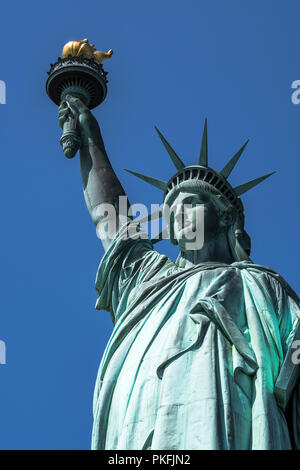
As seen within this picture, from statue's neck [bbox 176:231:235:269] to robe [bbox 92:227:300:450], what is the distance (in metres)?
0.19

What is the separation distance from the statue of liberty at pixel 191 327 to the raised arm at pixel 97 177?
0.05ft

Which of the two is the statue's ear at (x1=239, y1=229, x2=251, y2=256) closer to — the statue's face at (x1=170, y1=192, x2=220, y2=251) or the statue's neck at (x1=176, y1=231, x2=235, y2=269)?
the statue's neck at (x1=176, y1=231, x2=235, y2=269)

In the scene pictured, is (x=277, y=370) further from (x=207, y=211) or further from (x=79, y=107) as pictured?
(x=79, y=107)

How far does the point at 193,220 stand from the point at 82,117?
7.54 feet

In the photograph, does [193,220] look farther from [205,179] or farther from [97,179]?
[97,179]

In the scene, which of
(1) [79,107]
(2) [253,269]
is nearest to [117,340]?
(2) [253,269]

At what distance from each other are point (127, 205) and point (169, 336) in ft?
8.87

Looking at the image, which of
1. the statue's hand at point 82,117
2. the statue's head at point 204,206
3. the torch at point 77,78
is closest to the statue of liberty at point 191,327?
the statue's head at point 204,206

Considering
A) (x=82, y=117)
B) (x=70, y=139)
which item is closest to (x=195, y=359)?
(x=70, y=139)

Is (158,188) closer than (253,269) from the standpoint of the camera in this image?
No

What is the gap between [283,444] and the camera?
12.0 m

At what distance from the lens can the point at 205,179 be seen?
48.2 ft

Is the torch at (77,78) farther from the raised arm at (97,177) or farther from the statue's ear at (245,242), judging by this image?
the statue's ear at (245,242)

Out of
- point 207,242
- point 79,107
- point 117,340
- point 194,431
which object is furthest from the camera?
point 79,107
